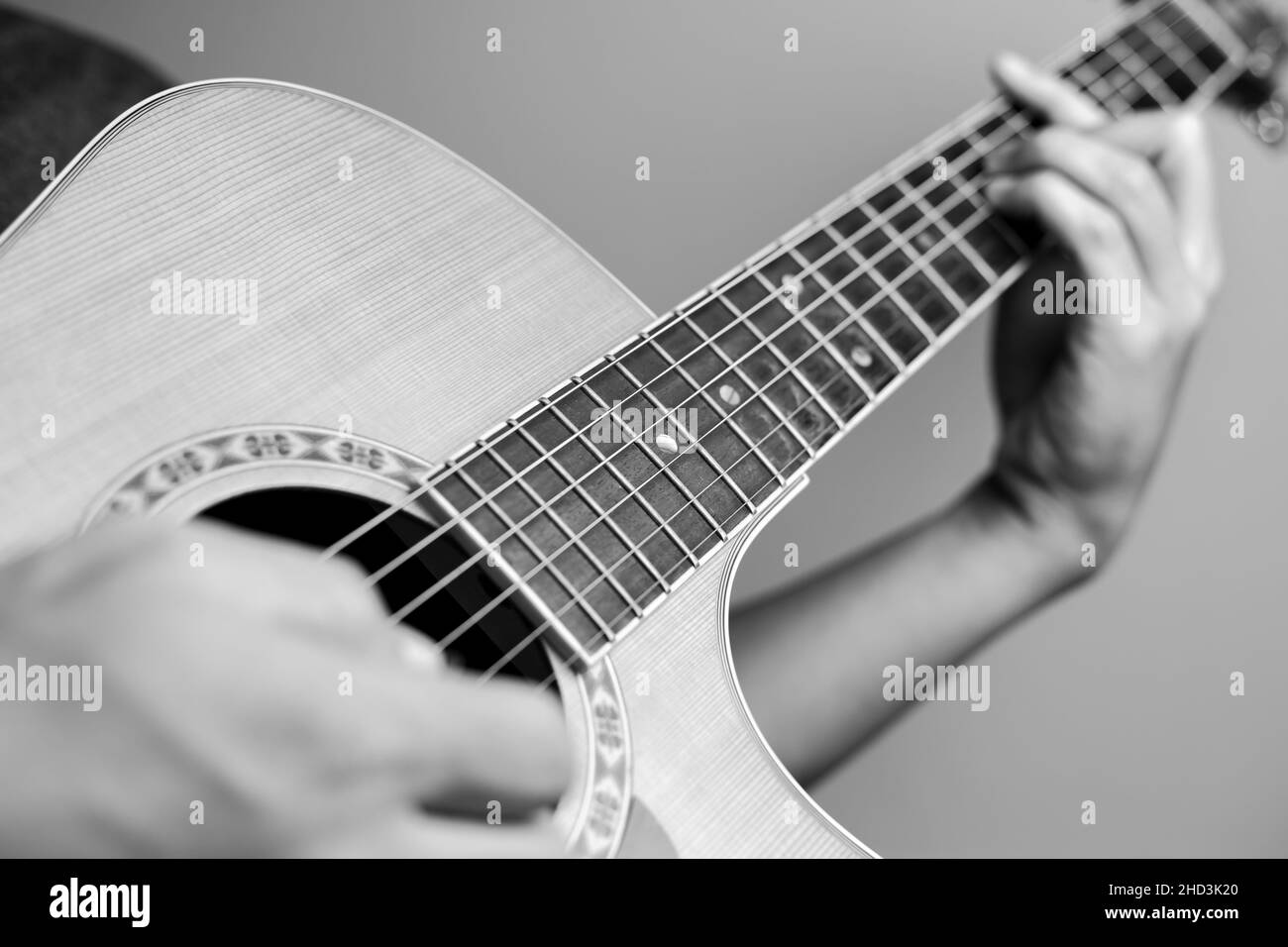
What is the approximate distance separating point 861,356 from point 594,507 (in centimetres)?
22

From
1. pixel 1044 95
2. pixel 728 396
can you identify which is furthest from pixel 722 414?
pixel 1044 95

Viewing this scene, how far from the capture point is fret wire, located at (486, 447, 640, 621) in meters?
0.46

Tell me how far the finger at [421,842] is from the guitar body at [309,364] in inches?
3.6

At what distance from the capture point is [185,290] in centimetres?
46

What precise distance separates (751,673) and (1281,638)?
2.19 feet

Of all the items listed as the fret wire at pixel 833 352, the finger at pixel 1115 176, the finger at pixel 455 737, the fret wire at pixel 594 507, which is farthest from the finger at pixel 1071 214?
the finger at pixel 455 737

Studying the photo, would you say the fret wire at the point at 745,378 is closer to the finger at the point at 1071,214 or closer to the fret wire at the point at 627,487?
the fret wire at the point at 627,487

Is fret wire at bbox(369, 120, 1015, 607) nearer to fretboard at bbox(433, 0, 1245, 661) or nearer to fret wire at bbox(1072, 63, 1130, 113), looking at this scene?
fretboard at bbox(433, 0, 1245, 661)

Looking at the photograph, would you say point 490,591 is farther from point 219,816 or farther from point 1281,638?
point 1281,638

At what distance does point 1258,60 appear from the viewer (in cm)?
92

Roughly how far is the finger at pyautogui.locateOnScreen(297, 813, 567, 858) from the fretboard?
127 mm

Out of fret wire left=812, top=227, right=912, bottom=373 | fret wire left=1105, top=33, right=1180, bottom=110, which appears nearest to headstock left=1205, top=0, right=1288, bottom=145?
fret wire left=1105, top=33, right=1180, bottom=110

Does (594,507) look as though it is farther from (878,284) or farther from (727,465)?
(878,284)

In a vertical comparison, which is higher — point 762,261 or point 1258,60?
point 1258,60
